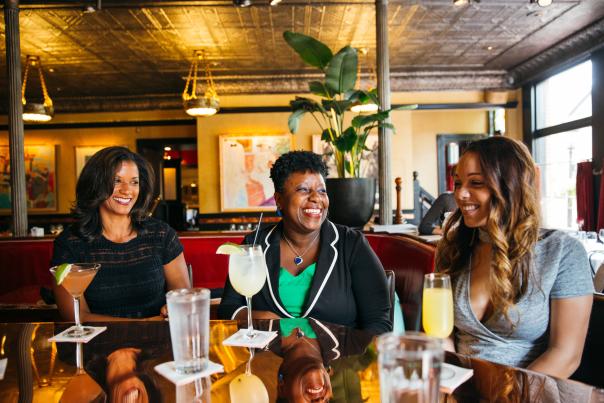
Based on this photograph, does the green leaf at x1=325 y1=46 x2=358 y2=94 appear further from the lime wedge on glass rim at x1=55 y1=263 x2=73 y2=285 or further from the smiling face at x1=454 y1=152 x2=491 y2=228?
the lime wedge on glass rim at x1=55 y1=263 x2=73 y2=285

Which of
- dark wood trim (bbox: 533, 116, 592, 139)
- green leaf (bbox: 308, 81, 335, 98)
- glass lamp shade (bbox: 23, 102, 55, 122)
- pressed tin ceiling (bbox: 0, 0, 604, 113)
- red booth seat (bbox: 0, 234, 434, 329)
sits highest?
pressed tin ceiling (bbox: 0, 0, 604, 113)

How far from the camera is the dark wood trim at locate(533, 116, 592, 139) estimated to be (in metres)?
7.39

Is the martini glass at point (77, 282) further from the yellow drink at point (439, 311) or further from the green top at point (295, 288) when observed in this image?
the yellow drink at point (439, 311)

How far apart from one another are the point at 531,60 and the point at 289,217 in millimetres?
8070

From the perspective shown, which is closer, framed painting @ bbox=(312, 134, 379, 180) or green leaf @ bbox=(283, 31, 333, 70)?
green leaf @ bbox=(283, 31, 333, 70)

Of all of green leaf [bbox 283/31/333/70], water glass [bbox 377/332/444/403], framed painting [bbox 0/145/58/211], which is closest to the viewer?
water glass [bbox 377/332/444/403]

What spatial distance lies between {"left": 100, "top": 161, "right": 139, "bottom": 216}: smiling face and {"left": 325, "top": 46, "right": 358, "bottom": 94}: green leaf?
1.79 meters

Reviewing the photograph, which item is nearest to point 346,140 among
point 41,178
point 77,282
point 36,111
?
point 77,282

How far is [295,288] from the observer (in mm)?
1899

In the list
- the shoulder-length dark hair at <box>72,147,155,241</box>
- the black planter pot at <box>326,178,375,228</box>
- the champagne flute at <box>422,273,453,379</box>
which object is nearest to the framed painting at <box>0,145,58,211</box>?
the black planter pot at <box>326,178,375,228</box>

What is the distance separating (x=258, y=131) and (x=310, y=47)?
574 centimetres

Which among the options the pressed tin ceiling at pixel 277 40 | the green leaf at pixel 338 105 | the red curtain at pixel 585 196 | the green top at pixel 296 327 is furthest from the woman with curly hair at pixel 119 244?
the red curtain at pixel 585 196

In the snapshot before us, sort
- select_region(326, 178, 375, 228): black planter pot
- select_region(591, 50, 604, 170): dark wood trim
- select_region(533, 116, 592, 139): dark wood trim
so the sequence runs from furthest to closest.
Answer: select_region(533, 116, 592, 139): dark wood trim
select_region(591, 50, 604, 170): dark wood trim
select_region(326, 178, 375, 228): black planter pot

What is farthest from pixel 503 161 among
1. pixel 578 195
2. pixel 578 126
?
pixel 578 126
